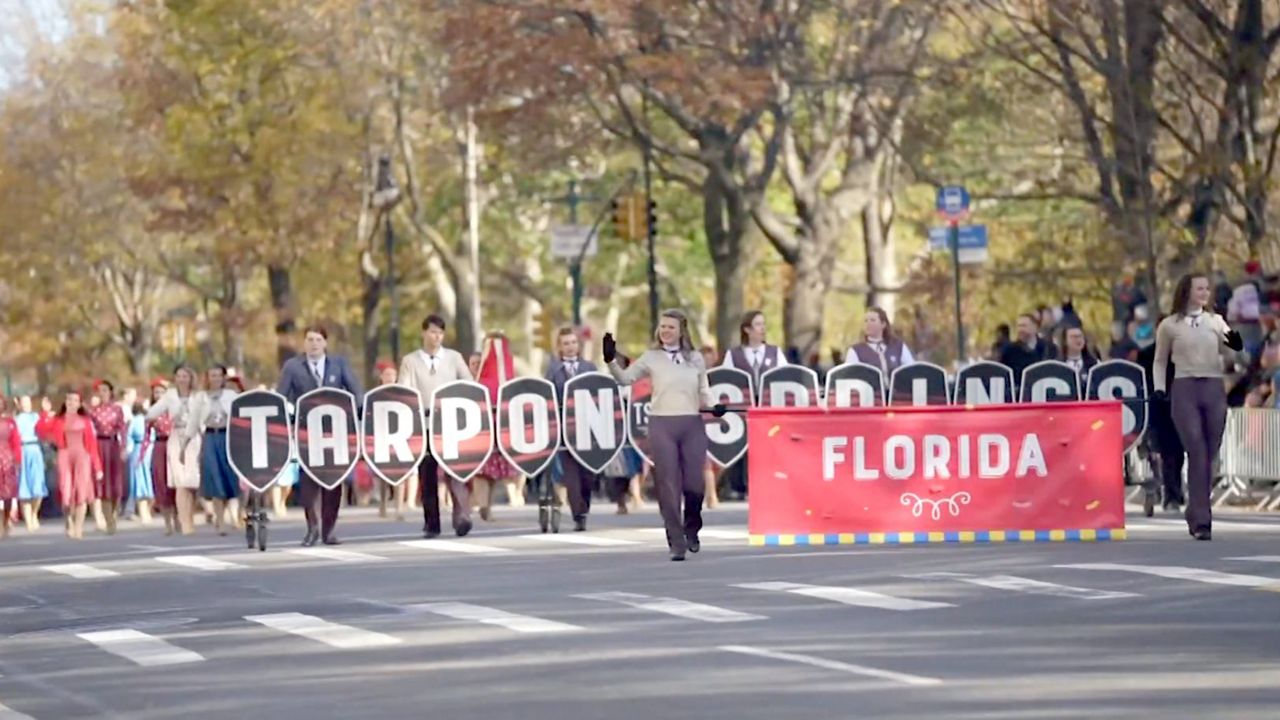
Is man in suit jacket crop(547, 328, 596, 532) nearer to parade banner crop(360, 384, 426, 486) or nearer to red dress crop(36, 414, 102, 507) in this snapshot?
parade banner crop(360, 384, 426, 486)

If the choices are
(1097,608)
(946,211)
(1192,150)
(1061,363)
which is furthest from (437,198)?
(1097,608)

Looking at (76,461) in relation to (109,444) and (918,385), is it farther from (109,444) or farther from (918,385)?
(918,385)

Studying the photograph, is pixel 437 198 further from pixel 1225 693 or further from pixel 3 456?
pixel 1225 693

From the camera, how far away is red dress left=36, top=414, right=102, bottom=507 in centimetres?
3691

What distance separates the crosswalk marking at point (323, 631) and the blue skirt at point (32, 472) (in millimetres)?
21758

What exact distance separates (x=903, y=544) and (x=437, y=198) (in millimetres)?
48333

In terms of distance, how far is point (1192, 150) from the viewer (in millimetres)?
36188

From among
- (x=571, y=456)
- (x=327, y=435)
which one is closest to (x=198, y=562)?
(x=327, y=435)

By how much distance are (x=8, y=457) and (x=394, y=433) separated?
10821 millimetres

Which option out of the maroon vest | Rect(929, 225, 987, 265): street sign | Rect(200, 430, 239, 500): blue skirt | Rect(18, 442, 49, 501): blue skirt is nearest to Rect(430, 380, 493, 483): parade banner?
the maroon vest

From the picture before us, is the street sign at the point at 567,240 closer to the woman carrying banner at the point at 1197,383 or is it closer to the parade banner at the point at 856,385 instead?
the parade banner at the point at 856,385

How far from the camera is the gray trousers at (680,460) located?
2350 cm

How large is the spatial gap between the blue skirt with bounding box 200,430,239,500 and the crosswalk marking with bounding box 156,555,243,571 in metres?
5.35

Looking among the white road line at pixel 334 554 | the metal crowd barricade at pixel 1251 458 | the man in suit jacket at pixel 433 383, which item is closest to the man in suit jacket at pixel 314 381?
the white road line at pixel 334 554
